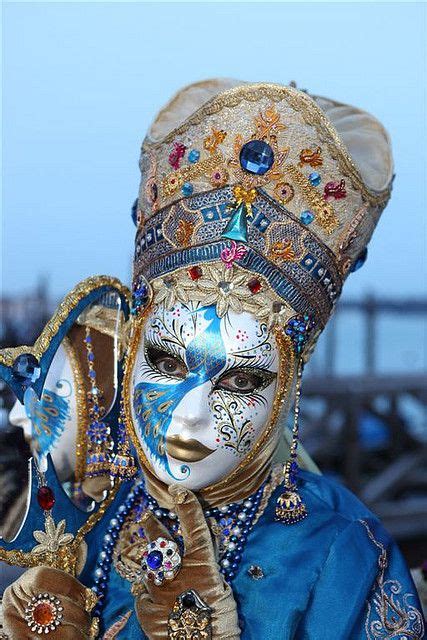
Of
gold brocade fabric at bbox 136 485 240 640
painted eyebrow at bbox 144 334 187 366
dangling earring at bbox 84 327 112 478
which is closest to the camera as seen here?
gold brocade fabric at bbox 136 485 240 640

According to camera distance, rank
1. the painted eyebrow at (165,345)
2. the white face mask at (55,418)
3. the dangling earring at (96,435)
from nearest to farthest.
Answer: the painted eyebrow at (165,345), the white face mask at (55,418), the dangling earring at (96,435)

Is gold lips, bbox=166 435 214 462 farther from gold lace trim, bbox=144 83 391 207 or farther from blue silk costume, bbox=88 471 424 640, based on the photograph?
gold lace trim, bbox=144 83 391 207

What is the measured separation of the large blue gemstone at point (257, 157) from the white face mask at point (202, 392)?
310 mm

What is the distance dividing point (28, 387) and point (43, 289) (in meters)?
8.32

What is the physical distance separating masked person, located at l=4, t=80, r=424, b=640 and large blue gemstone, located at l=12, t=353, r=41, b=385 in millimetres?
212

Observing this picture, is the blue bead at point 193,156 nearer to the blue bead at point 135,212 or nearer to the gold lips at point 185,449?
the blue bead at point 135,212

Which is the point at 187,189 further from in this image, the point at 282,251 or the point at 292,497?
the point at 292,497

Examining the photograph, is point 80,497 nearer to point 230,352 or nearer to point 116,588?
point 116,588

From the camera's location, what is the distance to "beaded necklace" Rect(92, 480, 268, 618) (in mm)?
2062

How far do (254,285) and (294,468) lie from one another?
16.5 inches

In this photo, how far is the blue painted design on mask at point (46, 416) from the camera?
208 cm

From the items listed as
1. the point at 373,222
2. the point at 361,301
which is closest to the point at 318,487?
the point at 373,222

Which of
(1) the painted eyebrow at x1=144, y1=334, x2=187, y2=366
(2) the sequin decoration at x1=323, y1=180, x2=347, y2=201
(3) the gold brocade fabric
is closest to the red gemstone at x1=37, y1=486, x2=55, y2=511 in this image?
(3) the gold brocade fabric

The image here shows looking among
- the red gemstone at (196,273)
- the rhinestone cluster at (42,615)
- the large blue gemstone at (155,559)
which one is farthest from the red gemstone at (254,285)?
the rhinestone cluster at (42,615)
